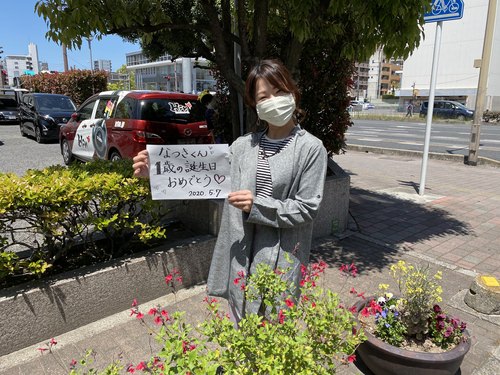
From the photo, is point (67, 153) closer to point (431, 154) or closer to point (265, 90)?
point (265, 90)

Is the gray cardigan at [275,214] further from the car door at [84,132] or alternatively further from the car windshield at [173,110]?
the car door at [84,132]

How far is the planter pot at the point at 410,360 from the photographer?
2359 mm

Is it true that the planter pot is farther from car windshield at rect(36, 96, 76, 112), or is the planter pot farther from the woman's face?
car windshield at rect(36, 96, 76, 112)

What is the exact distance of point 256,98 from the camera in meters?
2.01

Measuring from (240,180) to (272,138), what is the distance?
11.5 inches

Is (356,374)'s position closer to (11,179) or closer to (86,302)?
(86,302)

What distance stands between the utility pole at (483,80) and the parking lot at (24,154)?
11.4 meters

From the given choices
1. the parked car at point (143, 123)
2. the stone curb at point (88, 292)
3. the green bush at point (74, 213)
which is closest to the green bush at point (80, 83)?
the parked car at point (143, 123)

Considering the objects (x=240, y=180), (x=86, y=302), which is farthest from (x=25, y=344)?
(x=240, y=180)

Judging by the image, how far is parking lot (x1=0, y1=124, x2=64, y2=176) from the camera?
9062 millimetres

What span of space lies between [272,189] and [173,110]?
16.5 ft

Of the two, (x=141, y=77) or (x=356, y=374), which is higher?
(x=141, y=77)

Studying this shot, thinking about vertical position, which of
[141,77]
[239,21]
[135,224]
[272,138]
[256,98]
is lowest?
[135,224]

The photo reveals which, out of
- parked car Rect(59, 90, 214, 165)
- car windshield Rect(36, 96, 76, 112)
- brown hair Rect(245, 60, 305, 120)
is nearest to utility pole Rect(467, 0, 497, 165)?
parked car Rect(59, 90, 214, 165)
